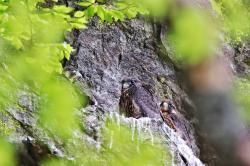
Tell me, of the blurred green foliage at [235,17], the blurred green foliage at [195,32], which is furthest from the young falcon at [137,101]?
the blurred green foliage at [195,32]

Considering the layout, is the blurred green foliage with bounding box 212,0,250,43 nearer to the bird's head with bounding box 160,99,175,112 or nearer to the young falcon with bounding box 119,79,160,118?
the young falcon with bounding box 119,79,160,118

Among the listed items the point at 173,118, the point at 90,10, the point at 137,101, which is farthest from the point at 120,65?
the point at 90,10

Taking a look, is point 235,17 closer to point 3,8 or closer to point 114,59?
point 3,8

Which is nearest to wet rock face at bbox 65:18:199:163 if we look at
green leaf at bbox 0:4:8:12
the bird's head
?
the bird's head

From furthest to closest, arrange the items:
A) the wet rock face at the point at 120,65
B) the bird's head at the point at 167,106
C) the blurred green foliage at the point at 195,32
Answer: the bird's head at the point at 167,106
the wet rock face at the point at 120,65
the blurred green foliage at the point at 195,32

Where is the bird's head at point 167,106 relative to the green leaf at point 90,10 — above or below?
below

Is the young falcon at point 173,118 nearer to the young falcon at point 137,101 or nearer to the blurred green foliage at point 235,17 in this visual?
the young falcon at point 137,101
